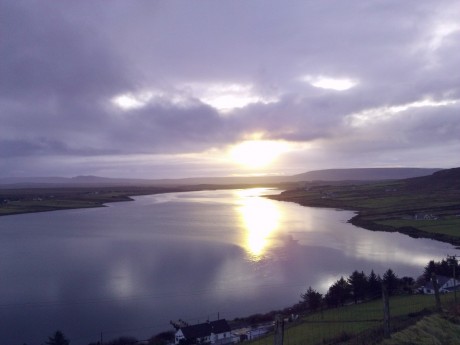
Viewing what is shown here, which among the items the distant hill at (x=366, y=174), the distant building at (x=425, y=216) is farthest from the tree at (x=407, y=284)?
the distant hill at (x=366, y=174)

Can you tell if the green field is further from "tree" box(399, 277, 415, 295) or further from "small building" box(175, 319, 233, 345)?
"small building" box(175, 319, 233, 345)

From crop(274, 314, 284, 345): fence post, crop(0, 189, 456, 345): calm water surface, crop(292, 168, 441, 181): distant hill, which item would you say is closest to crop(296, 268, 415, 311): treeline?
crop(0, 189, 456, 345): calm water surface

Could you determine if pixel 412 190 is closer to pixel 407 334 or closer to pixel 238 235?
pixel 238 235

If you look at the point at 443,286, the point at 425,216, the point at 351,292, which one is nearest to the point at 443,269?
the point at 443,286

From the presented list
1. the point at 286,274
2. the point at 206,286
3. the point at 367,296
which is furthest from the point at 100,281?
the point at 367,296

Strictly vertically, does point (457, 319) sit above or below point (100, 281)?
above

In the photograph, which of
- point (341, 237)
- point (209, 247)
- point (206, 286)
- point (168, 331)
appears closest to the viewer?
point (168, 331)

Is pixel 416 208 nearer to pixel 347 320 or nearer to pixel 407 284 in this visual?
pixel 407 284
